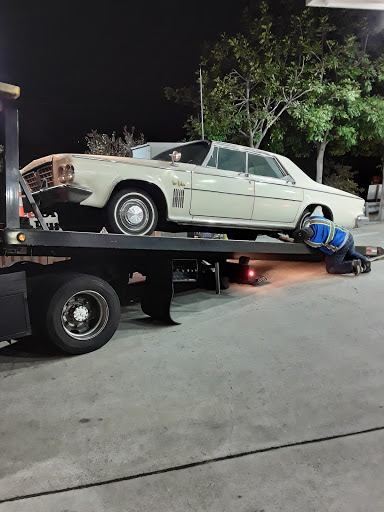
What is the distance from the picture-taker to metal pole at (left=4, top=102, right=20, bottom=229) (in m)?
3.79

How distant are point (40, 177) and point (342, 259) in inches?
201

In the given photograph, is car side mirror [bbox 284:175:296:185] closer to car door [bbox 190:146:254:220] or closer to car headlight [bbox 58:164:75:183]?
car door [bbox 190:146:254:220]

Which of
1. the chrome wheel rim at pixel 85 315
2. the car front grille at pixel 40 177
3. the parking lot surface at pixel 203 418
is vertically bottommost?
the parking lot surface at pixel 203 418

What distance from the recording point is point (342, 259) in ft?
23.5

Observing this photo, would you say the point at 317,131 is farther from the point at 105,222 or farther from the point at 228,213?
the point at 105,222

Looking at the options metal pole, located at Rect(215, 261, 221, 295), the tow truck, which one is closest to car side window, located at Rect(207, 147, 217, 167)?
the tow truck

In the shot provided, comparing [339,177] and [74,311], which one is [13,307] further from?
[339,177]

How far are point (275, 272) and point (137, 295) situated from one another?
3190 millimetres

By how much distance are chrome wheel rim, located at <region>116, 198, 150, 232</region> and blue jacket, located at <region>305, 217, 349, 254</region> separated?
3.03m

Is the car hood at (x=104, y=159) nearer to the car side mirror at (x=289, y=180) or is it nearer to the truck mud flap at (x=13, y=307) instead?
the truck mud flap at (x=13, y=307)

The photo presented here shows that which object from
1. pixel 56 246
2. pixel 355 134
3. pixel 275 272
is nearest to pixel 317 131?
pixel 355 134

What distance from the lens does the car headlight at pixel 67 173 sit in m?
4.40

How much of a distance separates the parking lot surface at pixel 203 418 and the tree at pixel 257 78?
1061 cm

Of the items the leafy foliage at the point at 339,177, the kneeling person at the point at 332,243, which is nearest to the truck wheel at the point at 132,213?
the kneeling person at the point at 332,243
